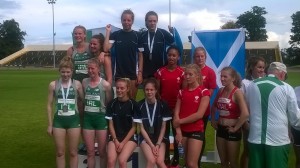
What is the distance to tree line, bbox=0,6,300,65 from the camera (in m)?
88.7

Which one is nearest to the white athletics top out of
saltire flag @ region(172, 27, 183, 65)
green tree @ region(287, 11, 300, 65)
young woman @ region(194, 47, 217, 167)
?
young woman @ region(194, 47, 217, 167)

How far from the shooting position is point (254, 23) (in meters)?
94.3

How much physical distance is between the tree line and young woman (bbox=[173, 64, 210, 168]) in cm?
7599

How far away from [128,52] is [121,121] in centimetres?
133

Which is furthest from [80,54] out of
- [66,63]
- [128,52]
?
[128,52]

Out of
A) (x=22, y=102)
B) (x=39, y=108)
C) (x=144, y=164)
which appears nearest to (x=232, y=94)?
(x=144, y=164)

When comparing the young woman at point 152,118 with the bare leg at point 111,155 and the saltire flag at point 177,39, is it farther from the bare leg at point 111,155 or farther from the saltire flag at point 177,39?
Result: the saltire flag at point 177,39

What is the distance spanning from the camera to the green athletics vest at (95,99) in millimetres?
6184

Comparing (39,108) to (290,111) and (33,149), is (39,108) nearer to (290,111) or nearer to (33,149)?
(33,149)

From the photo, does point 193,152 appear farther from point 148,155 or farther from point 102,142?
Result: point 102,142

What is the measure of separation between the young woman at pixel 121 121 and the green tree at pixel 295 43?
280ft

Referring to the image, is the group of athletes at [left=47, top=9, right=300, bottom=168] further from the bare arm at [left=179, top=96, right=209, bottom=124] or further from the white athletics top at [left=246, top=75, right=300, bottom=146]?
the white athletics top at [left=246, top=75, right=300, bottom=146]

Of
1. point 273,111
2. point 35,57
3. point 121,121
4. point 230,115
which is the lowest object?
point 121,121

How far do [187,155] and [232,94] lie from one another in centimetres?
107
